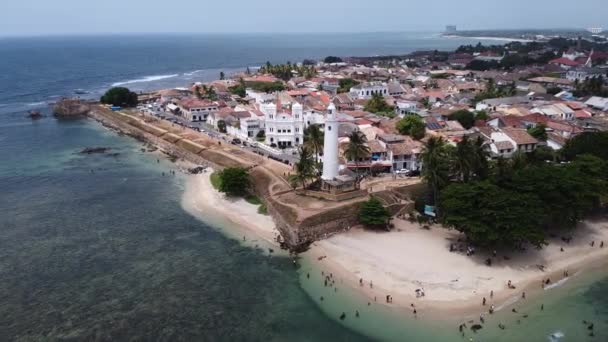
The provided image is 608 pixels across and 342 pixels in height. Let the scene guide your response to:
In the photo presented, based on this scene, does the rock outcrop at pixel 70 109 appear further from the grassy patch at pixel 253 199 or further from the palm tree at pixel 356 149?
the palm tree at pixel 356 149

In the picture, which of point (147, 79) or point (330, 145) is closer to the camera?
point (330, 145)

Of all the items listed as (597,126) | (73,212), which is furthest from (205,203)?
(597,126)

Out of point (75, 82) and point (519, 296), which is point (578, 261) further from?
point (75, 82)

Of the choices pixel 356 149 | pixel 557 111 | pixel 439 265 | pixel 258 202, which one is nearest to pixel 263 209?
pixel 258 202

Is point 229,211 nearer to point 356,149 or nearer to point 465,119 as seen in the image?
point 356,149

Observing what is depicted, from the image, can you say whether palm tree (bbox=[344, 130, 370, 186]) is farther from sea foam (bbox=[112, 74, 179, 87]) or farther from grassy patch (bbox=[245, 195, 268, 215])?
sea foam (bbox=[112, 74, 179, 87])
